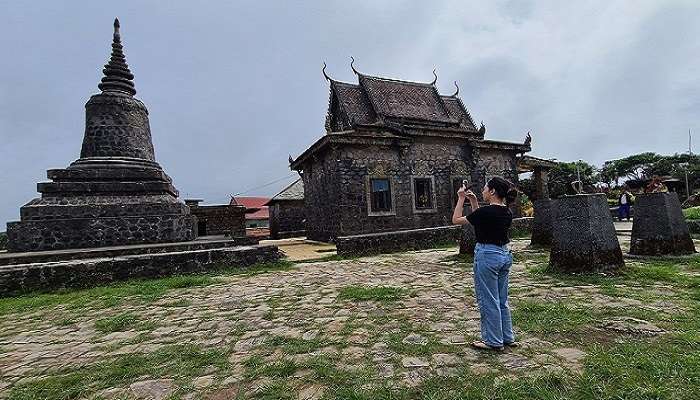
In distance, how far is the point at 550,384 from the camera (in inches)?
90.3

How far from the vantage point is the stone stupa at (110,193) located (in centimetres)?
923

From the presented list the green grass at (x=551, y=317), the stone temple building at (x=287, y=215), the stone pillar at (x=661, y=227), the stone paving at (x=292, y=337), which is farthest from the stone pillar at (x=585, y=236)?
the stone temple building at (x=287, y=215)

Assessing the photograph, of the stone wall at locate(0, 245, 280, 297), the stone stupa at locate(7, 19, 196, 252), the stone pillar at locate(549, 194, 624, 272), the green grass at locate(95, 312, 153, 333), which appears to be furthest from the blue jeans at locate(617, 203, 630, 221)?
the green grass at locate(95, 312, 153, 333)

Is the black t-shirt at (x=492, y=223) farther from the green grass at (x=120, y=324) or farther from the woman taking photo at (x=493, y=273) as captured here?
the green grass at (x=120, y=324)

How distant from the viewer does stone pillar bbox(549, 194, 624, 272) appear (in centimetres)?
565

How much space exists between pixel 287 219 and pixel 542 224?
16326mm

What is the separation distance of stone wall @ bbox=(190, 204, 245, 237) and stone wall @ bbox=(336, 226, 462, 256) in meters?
9.27

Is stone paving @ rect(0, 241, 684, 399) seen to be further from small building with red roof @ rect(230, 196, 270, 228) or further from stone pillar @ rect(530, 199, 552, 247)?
small building with red roof @ rect(230, 196, 270, 228)

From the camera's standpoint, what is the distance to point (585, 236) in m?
5.75

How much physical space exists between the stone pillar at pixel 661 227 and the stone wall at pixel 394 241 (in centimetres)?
549

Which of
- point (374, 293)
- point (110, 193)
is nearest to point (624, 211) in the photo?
point (374, 293)

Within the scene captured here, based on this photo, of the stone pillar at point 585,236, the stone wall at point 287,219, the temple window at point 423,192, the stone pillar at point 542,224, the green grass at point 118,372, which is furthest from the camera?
the stone wall at point 287,219

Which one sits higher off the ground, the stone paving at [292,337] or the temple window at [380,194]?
the temple window at [380,194]

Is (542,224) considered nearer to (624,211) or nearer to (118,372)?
(118,372)
